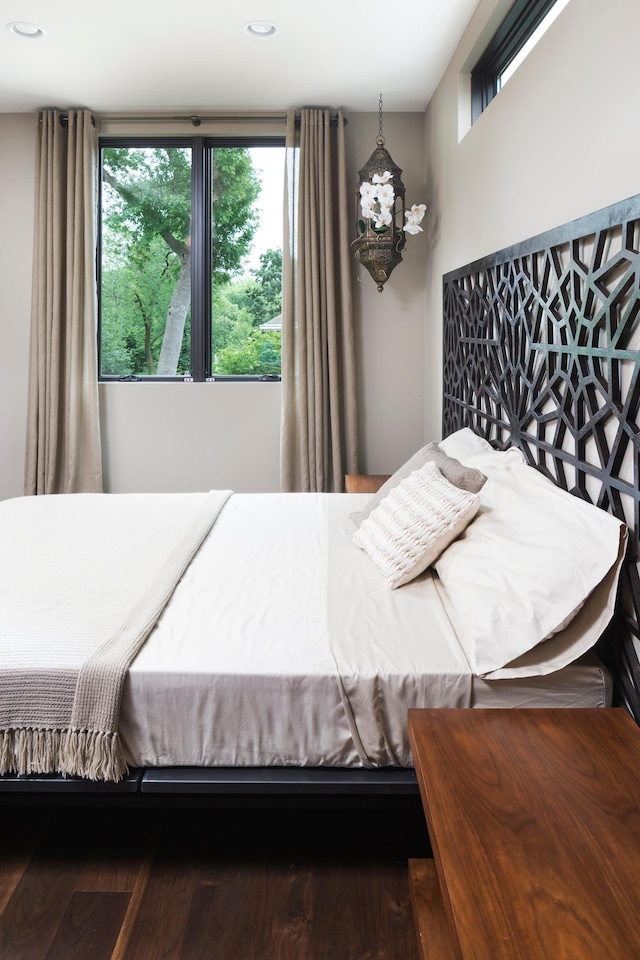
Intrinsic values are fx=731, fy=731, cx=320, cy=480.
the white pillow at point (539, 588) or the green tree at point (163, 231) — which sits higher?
the green tree at point (163, 231)

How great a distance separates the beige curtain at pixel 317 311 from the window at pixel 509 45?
114 cm

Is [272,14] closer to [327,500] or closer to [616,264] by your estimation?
[327,500]

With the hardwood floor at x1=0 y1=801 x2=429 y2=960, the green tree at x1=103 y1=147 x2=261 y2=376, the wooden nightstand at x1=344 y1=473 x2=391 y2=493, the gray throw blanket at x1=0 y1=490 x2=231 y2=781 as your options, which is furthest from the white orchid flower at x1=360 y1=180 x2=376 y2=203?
the hardwood floor at x1=0 y1=801 x2=429 y2=960

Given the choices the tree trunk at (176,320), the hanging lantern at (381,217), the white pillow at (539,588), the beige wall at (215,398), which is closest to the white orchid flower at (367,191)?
the hanging lantern at (381,217)

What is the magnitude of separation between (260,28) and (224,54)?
1.14 feet

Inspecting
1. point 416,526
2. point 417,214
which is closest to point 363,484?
point 417,214

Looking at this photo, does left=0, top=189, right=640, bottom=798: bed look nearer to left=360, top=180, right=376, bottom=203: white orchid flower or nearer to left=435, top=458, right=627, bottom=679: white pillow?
left=435, top=458, right=627, bottom=679: white pillow

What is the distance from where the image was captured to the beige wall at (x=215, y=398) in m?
4.35

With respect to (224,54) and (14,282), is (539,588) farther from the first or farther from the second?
(14,282)

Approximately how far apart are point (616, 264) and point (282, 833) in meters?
1.50

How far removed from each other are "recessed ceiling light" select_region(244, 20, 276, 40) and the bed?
1860mm

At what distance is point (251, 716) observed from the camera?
1.52 m

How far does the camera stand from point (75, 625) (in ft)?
5.65

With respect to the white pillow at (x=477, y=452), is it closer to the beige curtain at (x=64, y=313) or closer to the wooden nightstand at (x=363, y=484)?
the wooden nightstand at (x=363, y=484)
